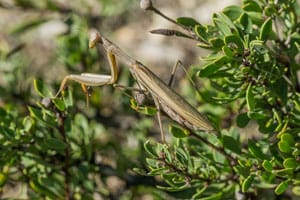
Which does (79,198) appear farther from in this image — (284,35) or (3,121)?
(284,35)

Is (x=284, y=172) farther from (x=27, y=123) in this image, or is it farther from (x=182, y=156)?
(x=27, y=123)

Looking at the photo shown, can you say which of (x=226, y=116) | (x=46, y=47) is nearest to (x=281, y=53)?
(x=226, y=116)

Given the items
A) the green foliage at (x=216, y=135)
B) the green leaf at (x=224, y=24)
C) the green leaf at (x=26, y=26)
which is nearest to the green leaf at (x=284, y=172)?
the green foliage at (x=216, y=135)

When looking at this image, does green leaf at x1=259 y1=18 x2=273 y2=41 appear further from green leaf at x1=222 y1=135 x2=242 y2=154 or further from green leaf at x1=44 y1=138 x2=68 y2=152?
green leaf at x1=44 y1=138 x2=68 y2=152

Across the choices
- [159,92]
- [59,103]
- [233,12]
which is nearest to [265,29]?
[233,12]

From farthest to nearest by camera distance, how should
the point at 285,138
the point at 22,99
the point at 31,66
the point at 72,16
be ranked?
the point at 31,66 < the point at 72,16 < the point at 22,99 < the point at 285,138

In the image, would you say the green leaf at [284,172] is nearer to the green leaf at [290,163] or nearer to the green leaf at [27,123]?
the green leaf at [290,163]
